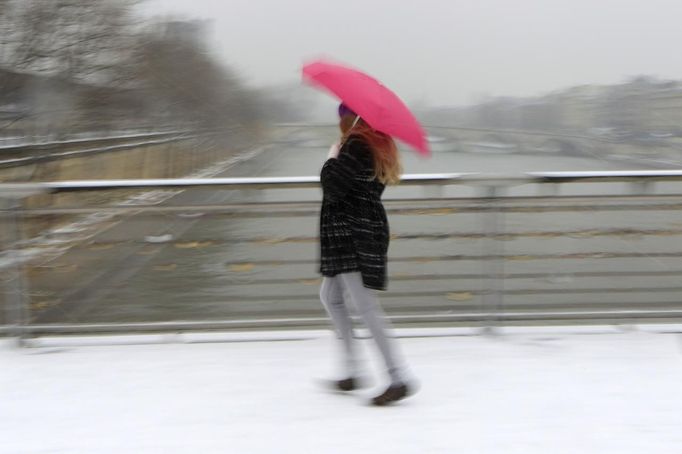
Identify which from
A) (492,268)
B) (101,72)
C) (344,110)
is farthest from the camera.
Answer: (101,72)

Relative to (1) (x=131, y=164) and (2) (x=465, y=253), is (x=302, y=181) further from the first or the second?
(1) (x=131, y=164)

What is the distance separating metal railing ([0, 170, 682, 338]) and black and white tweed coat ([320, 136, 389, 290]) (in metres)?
1.05

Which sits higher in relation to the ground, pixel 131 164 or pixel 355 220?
pixel 355 220

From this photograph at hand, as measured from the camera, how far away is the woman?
110 inches

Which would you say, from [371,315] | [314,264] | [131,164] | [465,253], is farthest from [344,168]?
[131,164]

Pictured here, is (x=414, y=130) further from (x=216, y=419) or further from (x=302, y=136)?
(x=302, y=136)

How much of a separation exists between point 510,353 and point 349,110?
1967 mm

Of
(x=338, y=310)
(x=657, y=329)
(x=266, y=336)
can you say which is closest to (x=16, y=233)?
(x=266, y=336)

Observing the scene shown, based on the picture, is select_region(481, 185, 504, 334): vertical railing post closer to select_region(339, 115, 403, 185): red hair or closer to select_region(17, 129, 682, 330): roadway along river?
select_region(17, 129, 682, 330): roadway along river

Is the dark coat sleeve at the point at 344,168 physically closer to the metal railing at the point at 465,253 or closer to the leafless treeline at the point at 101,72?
the metal railing at the point at 465,253

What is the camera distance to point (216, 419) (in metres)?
3.00

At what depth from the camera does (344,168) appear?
277cm

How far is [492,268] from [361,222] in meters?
1.61

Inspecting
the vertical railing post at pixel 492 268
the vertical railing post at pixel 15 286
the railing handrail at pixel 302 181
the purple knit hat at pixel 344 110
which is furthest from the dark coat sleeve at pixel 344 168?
the vertical railing post at pixel 15 286
